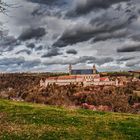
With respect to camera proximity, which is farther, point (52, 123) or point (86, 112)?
point (86, 112)

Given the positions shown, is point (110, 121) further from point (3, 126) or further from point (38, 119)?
point (3, 126)

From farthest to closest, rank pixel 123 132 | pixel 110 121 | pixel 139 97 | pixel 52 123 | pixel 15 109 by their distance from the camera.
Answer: pixel 139 97 < pixel 15 109 < pixel 110 121 < pixel 52 123 < pixel 123 132

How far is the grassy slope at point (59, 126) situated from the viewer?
1914 centimetres

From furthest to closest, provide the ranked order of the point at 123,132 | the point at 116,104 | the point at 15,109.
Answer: the point at 116,104, the point at 15,109, the point at 123,132

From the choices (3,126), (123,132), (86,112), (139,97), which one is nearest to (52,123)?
(3,126)

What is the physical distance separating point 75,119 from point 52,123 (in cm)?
228

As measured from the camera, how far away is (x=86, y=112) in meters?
28.8

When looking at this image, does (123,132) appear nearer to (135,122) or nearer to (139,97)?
(135,122)

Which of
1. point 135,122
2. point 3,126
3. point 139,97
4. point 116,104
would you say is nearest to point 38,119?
point 3,126

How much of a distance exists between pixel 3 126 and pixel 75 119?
542cm

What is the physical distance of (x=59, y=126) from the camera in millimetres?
21688

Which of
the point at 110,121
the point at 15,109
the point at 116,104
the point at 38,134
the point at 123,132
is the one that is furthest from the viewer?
the point at 116,104

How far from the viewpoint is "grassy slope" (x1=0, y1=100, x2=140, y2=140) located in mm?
19141

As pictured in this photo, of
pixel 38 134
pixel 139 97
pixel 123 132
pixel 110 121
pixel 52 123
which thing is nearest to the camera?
pixel 38 134
